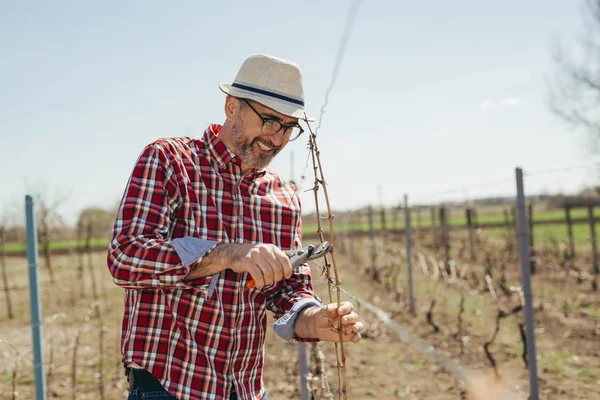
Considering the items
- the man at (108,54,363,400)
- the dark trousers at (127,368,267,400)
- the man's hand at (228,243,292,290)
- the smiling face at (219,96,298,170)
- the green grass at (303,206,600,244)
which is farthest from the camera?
the green grass at (303,206,600,244)

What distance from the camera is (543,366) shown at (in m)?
5.33

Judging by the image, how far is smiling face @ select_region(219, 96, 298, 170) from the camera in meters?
1.59

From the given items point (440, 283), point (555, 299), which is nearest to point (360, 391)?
point (555, 299)

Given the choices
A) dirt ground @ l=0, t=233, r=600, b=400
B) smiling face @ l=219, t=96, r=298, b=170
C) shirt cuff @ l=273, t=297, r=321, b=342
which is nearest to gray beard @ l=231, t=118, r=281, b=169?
smiling face @ l=219, t=96, r=298, b=170

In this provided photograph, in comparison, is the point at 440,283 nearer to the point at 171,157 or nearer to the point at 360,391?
the point at 360,391

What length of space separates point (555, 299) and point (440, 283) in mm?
2678

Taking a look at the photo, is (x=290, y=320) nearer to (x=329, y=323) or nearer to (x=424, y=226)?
(x=329, y=323)

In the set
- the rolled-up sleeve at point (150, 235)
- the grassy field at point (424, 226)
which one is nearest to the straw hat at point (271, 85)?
the rolled-up sleeve at point (150, 235)

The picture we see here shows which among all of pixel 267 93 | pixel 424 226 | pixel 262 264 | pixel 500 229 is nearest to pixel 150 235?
pixel 262 264

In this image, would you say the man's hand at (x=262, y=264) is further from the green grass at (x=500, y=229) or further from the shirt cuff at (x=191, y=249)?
the green grass at (x=500, y=229)

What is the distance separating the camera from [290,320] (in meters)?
1.70

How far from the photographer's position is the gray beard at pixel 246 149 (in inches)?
63.4

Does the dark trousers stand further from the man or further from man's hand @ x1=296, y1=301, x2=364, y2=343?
man's hand @ x1=296, y1=301, x2=364, y2=343

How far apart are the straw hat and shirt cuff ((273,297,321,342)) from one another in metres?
0.60
